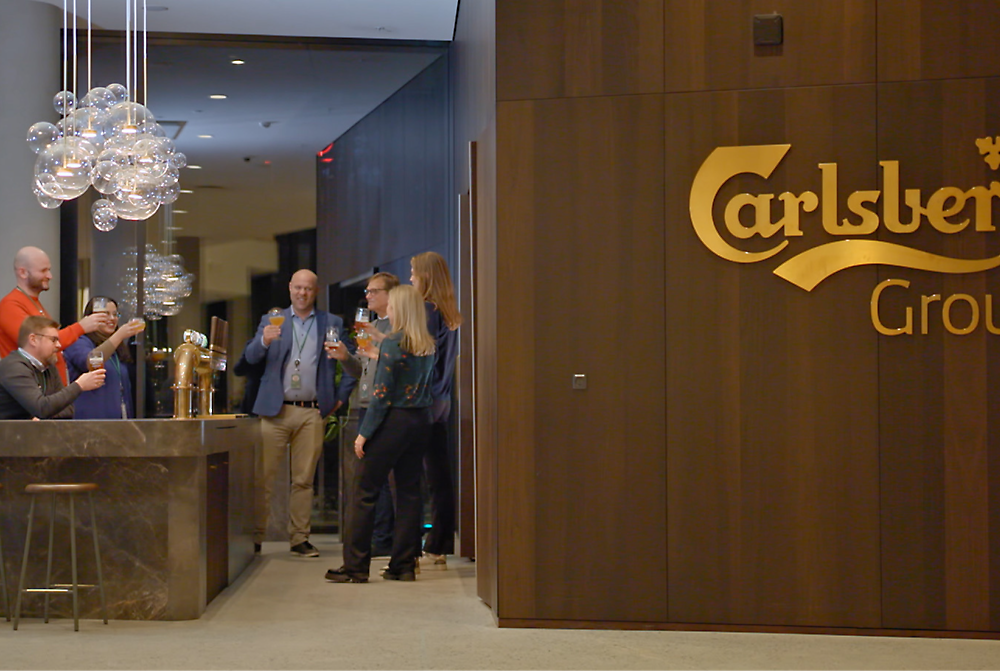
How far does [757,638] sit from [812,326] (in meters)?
1.34

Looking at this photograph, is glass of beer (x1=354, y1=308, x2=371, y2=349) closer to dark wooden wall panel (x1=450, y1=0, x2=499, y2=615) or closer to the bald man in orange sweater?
dark wooden wall panel (x1=450, y1=0, x2=499, y2=615)

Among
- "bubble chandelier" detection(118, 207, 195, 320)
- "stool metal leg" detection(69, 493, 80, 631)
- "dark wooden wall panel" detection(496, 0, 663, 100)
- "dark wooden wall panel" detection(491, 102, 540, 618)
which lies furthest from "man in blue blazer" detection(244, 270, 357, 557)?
"dark wooden wall panel" detection(496, 0, 663, 100)

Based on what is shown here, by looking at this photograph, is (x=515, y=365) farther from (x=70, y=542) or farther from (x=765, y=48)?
(x=70, y=542)

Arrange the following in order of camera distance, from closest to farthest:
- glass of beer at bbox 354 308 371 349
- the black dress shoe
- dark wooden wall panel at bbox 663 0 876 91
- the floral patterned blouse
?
dark wooden wall panel at bbox 663 0 876 91 → the floral patterned blouse → the black dress shoe → glass of beer at bbox 354 308 371 349

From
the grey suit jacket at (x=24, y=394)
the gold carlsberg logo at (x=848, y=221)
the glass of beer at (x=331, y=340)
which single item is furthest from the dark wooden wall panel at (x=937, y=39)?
the grey suit jacket at (x=24, y=394)

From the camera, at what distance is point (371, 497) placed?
5.85 metres

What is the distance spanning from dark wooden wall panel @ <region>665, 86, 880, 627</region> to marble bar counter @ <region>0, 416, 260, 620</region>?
7.05ft

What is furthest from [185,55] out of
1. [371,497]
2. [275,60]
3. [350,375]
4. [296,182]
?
[371,497]

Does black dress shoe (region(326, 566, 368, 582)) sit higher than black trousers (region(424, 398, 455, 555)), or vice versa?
black trousers (region(424, 398, 455, 555))

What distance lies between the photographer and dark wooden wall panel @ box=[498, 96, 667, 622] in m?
4.76

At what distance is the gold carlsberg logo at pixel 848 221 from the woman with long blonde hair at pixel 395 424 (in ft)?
5.75

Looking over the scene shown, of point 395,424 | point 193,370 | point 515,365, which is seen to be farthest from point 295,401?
point 515,365

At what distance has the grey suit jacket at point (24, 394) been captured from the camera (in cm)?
512

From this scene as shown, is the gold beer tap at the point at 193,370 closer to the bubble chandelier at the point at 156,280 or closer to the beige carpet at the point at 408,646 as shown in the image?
the beige carpet at the point at 408,646
